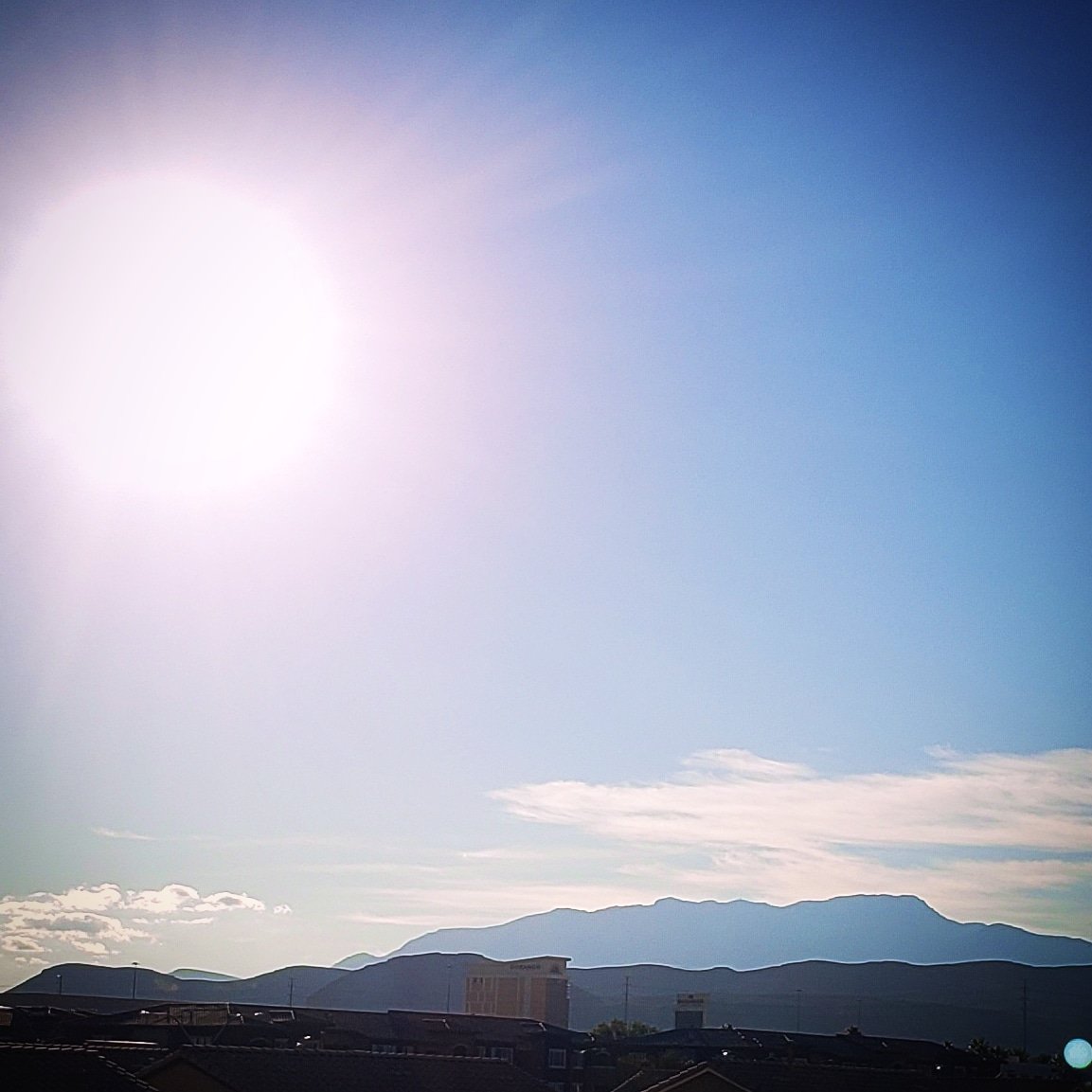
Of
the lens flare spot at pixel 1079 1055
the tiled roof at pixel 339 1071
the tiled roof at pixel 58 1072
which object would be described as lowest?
the lens flare spot at pixel 1079 1055

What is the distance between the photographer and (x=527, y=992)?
117438mm

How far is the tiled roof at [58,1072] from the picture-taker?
109ft

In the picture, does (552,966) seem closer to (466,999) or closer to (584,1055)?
(466,999)

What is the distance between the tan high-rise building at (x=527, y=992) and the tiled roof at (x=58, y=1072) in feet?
276

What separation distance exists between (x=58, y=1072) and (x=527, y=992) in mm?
87995

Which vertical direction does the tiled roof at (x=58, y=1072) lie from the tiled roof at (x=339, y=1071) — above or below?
above

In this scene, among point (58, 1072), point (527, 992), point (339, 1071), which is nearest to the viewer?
point (58, 1072)

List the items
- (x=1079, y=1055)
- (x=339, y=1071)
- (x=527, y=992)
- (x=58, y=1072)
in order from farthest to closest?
(x=527, y=992), (x=1079, y=1055), (x=339, y=1071), (x=58, y=1072)

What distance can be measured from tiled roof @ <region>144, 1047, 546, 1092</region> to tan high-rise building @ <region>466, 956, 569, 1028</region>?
6887cm

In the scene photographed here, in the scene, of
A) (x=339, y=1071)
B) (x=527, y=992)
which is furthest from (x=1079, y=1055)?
(x=339, y=1071)

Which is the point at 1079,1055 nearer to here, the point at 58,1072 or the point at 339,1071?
the point at 339,1071

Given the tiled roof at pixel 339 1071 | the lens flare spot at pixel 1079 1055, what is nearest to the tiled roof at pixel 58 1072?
the tiled roof at pixel 339 1071

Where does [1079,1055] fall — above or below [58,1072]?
below

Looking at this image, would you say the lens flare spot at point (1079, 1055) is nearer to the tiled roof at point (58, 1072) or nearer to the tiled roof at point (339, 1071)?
the tiled roof at point (339, 1071)
